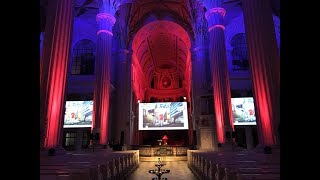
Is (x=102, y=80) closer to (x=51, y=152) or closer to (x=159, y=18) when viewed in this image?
(x=51, y=152)

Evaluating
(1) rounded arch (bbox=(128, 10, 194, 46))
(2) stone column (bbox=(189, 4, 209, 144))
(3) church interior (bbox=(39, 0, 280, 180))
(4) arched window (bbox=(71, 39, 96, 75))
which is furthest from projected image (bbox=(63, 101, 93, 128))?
(1) rounded arch (bbox=(128, 10, 194, 46))

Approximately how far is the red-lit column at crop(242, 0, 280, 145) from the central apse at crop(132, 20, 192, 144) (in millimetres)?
18086

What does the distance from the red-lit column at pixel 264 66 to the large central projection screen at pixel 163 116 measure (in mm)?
15902

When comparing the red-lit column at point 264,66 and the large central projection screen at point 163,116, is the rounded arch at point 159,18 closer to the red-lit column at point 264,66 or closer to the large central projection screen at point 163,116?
the large central projection screen at point 163,116

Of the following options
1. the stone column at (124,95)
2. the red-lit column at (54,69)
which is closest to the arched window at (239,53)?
the stone column at (124,95)

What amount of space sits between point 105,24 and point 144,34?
11.9 metres

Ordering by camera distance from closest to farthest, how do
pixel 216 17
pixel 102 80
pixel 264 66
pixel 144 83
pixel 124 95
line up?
pixel 264 66 → pixel 102 80 → pixel 216 17 → pixel 124 95 → pixel 144 83

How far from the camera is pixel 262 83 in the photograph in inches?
287

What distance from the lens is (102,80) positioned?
14.4 metres

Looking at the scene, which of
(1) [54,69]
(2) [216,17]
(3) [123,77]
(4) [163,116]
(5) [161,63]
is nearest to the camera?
(1) [54,69]

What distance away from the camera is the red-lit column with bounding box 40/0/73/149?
23.0ft

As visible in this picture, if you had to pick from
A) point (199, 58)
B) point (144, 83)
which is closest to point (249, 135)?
point (199, 58)

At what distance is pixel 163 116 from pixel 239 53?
938 centimetres

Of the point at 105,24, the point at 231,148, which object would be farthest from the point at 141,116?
the point at 231,148
